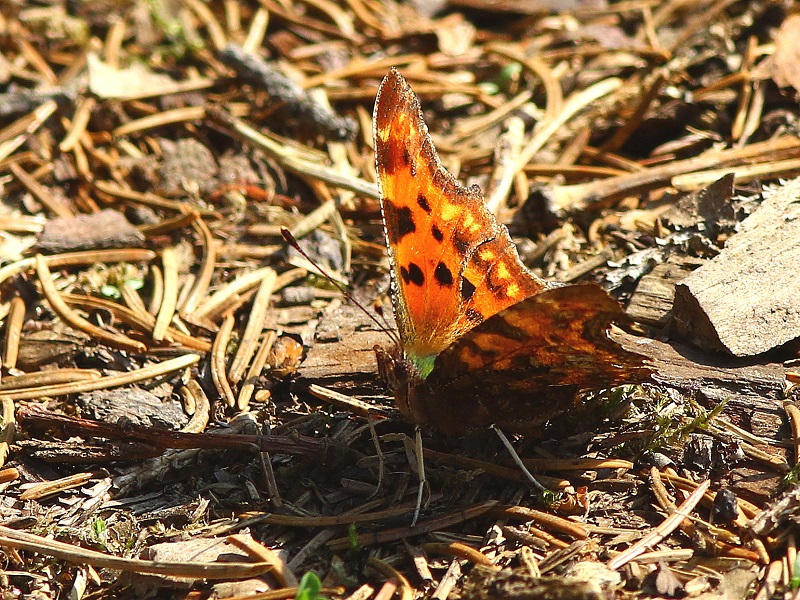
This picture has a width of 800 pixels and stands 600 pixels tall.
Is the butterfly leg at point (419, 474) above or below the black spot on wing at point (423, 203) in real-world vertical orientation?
below

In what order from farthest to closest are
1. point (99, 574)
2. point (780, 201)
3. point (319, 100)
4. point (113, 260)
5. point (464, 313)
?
point (319, 100)
point (113, 260)
point (780, 201)
point (464, 313)
point (99, 574)

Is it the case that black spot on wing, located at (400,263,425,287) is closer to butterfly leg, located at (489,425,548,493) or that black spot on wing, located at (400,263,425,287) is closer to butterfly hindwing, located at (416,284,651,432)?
butterfly hindwing, located at (416,284,651,432)

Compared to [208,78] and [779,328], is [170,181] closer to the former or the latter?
[208,78]

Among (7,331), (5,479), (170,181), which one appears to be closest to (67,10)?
A: (170,181)

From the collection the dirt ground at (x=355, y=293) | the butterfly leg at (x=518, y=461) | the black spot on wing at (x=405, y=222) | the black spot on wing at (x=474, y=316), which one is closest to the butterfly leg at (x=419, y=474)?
the dirt ground at (x=355, y=293)

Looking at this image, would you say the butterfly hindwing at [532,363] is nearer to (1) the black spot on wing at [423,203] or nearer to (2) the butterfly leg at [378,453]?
(2) the butterfly leg at [378,453]

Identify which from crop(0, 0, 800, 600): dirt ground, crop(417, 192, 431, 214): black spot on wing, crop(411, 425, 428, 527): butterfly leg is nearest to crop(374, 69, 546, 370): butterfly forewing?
crop(417, 192, 431, 214): black spot on wing
